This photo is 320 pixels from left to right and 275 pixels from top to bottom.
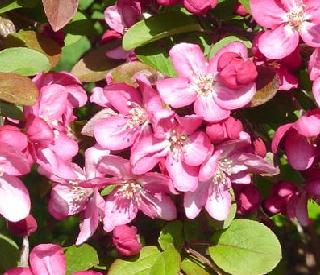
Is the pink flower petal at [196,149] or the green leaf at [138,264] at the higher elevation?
the pink flower petal at [196,149]

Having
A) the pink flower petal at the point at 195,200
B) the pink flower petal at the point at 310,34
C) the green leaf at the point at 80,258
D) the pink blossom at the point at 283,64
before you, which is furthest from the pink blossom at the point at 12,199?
the pink flower petal at the point at 310,34

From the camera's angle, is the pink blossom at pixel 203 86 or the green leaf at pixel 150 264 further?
the green leaf at pixel 150 264

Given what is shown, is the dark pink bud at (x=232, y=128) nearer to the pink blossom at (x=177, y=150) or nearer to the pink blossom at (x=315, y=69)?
the pink blossom at (x=177, y=150)

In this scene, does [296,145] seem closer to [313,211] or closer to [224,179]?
[224,179]

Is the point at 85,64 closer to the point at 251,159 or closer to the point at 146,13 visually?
the point at 146,13

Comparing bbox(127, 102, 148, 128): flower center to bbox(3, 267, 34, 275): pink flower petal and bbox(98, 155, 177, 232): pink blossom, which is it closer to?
bbox(98, 155, 177, 232): pink blossom

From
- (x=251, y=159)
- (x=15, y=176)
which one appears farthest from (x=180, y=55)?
(x=15, y=176)
